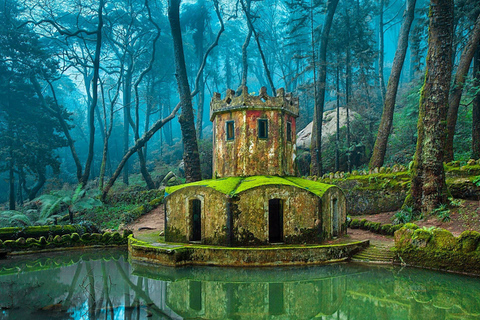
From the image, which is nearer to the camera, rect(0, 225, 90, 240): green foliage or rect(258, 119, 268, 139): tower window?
rect(258, 119, 268, 139): tower window

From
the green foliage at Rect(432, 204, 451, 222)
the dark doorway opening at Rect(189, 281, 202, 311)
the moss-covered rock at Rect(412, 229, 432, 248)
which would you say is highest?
the green foliage at Rect(432, 204, 451, 222)

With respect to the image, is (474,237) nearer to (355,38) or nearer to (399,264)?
(399,264)

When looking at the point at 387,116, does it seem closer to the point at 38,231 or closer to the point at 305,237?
the point at 305,237

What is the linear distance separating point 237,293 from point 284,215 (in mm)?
4463

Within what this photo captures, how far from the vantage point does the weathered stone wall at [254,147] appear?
1429cm

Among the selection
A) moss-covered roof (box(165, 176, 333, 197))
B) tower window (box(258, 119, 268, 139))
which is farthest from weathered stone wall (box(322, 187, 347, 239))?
tower window (box(258, 119, 268, 139))

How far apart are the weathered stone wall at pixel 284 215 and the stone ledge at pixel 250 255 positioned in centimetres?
95

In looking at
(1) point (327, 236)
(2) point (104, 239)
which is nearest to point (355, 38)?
(1) point (327, 236)

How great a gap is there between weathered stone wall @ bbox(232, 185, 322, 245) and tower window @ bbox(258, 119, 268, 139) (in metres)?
3.32

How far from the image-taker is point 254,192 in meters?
12.0

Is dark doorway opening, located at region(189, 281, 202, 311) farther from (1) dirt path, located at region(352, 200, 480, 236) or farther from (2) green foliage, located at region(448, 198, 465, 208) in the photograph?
(2) green foliage, located at region(448, 198, 465, 208)

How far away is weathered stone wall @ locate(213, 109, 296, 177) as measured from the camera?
14.3m

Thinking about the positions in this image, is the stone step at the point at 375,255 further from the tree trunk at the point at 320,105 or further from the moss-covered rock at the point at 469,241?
the tree trunk at the point at 320,105

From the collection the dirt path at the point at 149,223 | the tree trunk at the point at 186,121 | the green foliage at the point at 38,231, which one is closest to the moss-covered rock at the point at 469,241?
the tree trunk at the point at 186,121
